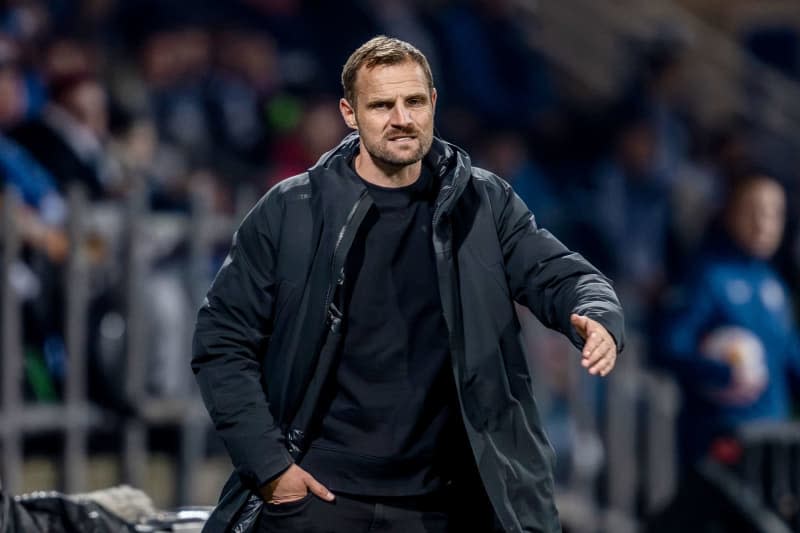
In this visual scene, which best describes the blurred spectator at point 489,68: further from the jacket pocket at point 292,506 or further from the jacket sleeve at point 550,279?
the jacket pocket at point 292,506

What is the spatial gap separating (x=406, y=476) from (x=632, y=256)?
23.8ft

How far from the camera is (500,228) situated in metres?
3.85

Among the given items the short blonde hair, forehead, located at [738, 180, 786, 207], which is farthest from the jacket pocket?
forehead, located at [738, 180, 786, 207]

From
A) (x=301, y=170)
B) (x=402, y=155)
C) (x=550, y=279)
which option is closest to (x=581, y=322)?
(x=550, y=279)

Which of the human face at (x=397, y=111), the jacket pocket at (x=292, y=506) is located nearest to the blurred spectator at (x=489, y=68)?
the human face at (x=397, y=111)

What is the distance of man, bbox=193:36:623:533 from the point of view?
3.72 metres

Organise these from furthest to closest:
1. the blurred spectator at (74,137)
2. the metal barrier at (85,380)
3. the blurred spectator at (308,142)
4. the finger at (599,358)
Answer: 1. the blurred spectator at (308,142)
2. the blurred spectator at (74,137)
3. the metal barrier at (85,380)
4. the finger at (599,358)

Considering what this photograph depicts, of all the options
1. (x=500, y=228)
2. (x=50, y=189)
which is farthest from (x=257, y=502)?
(x=50, y=189)

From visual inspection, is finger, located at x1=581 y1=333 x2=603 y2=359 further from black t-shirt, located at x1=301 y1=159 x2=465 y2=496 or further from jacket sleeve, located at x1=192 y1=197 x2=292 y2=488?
jacket sleeve, located at x1=192 y1=197 x2=292 y2=488

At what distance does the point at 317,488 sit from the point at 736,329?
4.14m

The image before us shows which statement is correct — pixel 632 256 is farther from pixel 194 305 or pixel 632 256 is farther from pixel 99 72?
pixel 194 305

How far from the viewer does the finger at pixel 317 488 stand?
3.71 metres

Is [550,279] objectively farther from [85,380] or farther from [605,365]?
[85,380]

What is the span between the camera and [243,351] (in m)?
3.75
